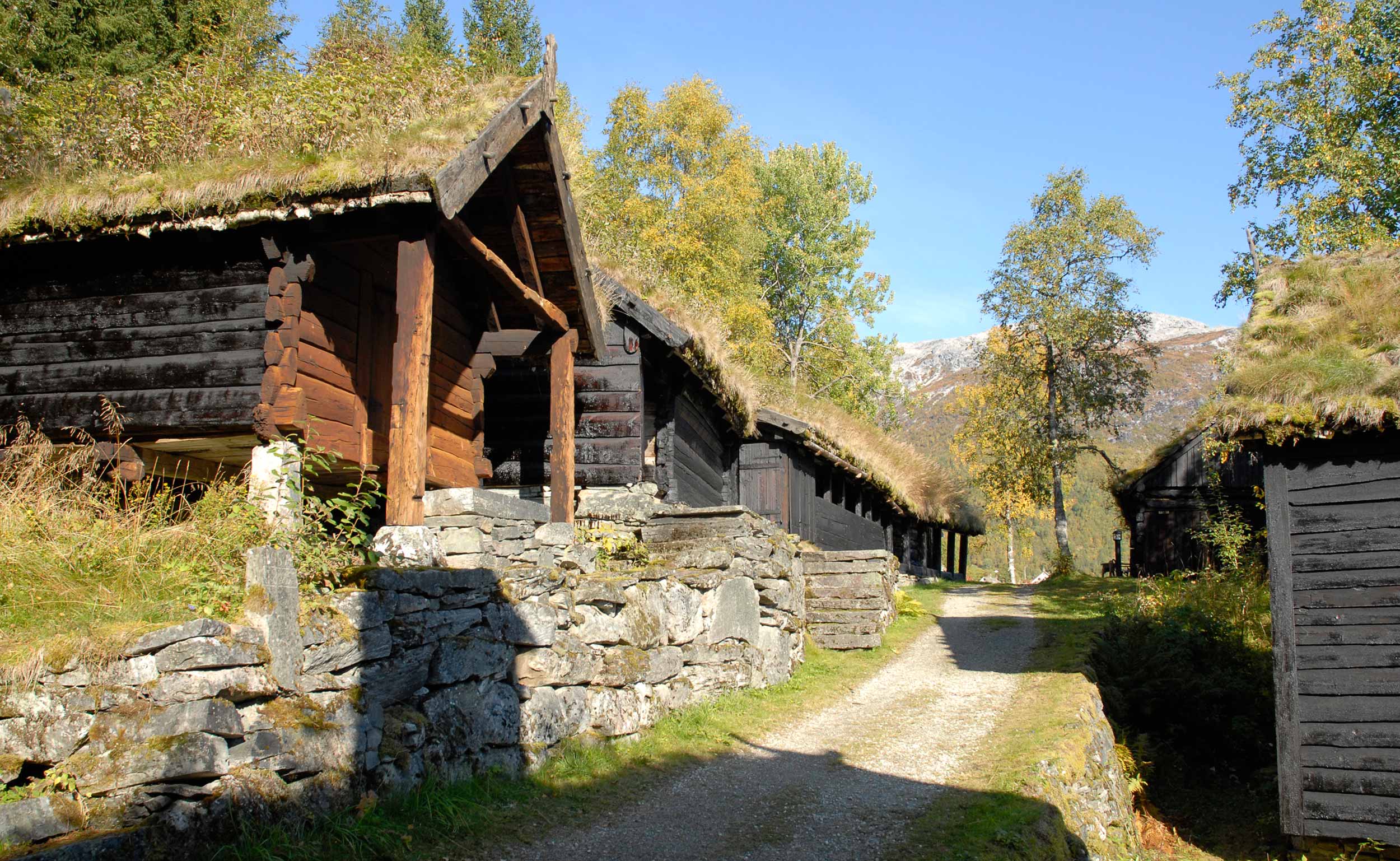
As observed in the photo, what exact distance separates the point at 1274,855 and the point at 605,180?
28.2 meters

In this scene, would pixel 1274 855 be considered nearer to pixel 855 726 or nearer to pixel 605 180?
pixel 855 726

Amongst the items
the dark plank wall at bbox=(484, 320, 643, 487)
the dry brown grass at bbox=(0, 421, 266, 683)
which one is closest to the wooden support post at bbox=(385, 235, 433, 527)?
the dry brown grass at bbox=(0, 421, 266, 683)

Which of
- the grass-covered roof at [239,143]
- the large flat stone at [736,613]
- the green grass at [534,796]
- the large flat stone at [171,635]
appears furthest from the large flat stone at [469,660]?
the large flat stone at [736,613]

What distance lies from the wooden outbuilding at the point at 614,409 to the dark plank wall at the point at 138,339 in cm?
432

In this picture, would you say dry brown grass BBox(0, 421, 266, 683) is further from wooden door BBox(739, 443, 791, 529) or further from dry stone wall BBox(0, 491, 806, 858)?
wooden door BBox(739, 443, 791, 529)

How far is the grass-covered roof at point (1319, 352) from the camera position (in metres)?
8.68

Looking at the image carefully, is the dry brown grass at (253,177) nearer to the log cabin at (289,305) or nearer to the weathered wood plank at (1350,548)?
the log cabin at (289,305)

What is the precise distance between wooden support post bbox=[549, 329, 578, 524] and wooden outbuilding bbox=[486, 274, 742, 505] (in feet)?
3.11

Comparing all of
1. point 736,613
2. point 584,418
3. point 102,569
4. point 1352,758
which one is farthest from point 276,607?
point 1352,758

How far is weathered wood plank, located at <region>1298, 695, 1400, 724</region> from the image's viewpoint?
8.56 m

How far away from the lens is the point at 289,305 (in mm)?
8711

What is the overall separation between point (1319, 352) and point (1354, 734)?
143 inches

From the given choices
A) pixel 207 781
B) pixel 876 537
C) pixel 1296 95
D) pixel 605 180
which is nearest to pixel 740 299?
pixel 605 180

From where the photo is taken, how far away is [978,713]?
1041cm
